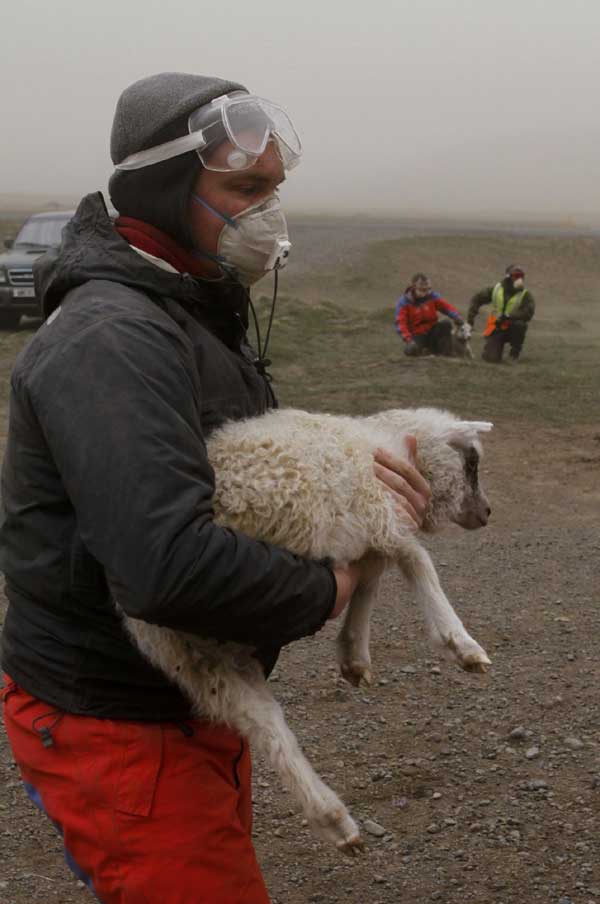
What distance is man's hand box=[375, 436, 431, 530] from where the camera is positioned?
2.58 meters

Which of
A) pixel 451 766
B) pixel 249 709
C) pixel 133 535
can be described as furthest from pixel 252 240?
pixel 451 766

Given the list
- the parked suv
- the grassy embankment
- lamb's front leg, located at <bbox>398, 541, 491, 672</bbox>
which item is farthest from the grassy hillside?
lamb's front leg, located at <bbox>398, 541, 491, 672</bbox>

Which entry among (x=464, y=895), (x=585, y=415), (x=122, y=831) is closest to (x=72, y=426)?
(x=122, y=831)

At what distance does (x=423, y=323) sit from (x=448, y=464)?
1416cm

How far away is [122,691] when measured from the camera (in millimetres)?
2271

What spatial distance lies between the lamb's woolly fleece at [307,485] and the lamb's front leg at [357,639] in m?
0.38

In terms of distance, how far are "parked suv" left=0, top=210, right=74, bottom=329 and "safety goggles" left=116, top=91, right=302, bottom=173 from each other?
52.2 ft

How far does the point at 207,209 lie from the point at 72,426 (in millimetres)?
639

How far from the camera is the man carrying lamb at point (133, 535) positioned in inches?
76.2

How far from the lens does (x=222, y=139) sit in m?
2.26

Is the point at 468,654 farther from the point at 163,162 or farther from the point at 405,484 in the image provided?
the point at 163,162

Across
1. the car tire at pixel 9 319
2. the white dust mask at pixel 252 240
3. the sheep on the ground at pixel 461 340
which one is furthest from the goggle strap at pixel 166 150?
the car tire at pixel 9 319

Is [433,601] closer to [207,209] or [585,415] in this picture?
[207,209]

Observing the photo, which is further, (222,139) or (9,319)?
(9,319)
